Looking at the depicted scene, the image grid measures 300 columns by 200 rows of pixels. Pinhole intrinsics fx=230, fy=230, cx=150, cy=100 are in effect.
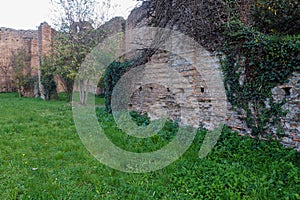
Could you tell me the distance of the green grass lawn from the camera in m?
2.49

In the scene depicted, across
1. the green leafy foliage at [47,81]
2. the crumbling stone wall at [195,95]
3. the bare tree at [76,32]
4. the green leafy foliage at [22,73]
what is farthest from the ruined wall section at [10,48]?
the crumbling stone wall at [195,95]

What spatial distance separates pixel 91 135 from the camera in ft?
15.4

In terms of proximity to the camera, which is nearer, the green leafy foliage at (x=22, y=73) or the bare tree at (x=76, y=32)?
the bare tree at (x=76, y=32)

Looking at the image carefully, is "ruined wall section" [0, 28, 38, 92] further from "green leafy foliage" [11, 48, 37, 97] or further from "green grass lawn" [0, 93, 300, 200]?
"green grass lawn" [0, 93, 300, 200]

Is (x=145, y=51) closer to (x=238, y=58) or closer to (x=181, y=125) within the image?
(x=181, y=125)

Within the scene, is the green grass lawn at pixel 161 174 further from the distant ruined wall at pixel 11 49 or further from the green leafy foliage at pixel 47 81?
the distant ruined wall at pixel 11 49

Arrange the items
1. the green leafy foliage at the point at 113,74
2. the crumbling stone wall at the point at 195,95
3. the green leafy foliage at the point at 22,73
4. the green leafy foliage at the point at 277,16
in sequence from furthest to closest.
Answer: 1. the green leafy foliage at the point at 22,73
2. the green leafy foliage at the point at 113,74
3. the green leafy foliage at the point at 277,16
4. the crumbling stone wall at the point at 195,95

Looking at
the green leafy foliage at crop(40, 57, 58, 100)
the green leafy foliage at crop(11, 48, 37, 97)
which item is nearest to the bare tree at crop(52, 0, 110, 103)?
the green leafy foliage at crop(40, 57, 58, 100)

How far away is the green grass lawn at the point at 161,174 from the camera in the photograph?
8.18ft

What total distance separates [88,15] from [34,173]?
8.73 metres

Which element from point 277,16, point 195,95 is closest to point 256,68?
point 277,16

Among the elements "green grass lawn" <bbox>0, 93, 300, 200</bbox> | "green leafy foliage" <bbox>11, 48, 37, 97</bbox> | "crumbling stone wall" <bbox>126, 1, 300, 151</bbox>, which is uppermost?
"green leafy foliage" <bbox>11, 48, 37, 97</bbox>

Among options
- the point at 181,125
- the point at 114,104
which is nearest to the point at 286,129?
the point at 181,125

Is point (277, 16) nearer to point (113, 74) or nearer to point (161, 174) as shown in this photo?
point (161, 174)
